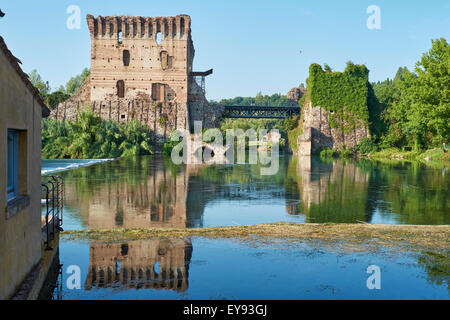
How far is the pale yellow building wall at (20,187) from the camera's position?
5.20m

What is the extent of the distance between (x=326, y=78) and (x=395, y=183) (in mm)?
29781

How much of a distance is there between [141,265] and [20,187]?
2.41 metres

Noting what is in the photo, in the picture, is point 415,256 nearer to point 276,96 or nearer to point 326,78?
point 326,78

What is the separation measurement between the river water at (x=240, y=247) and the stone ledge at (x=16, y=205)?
1.40 m

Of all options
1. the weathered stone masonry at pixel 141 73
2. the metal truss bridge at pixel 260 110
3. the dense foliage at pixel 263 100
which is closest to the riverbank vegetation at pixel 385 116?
the metal truss bridge at pixel 260 110

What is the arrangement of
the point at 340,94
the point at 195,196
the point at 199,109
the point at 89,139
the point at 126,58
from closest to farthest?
the point at 195,196
the point at 89,139
the point at 340,94
the point at 126,58
the point at 199,109

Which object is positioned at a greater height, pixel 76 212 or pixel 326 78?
pixel 326 78

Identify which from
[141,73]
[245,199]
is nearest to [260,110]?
[141,73]

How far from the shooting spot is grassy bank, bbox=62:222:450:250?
952 cm

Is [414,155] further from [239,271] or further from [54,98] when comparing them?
[54,98]

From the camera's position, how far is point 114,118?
1981 inches

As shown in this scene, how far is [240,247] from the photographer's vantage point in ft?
30.1
